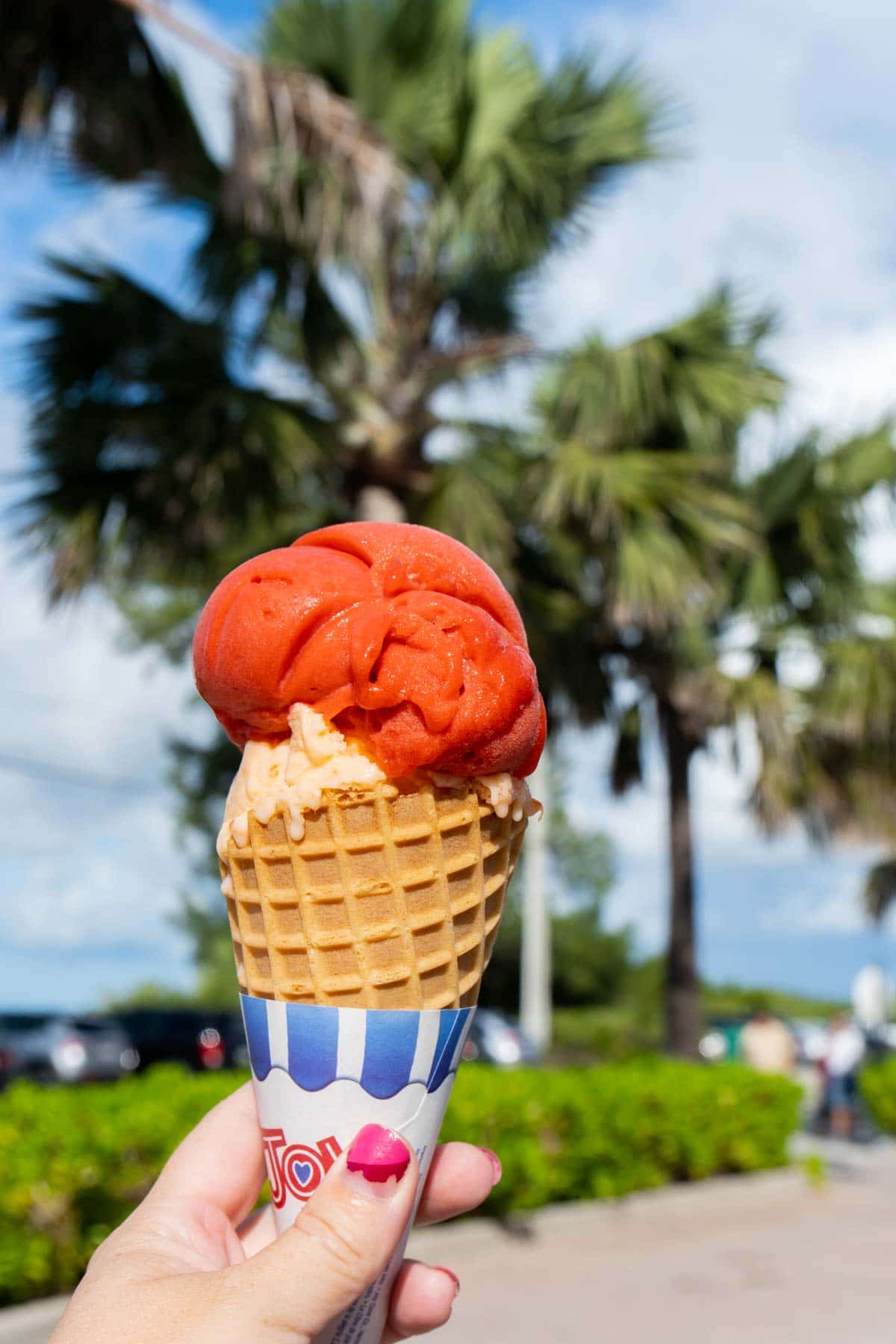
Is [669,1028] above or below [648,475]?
below

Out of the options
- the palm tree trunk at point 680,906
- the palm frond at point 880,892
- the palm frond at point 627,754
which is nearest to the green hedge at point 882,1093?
the palm tree trunk at point 680,906

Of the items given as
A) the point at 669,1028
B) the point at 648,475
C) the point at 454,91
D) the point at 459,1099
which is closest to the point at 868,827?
the point at 669,1028

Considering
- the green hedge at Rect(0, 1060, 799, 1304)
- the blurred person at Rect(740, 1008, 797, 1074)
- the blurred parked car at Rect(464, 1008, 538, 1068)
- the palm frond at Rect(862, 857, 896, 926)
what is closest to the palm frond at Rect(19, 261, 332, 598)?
the green hedge at Rect(0, 1060, 799, 1304)

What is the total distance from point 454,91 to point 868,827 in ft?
28.6

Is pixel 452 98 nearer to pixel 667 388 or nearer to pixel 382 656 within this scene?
pixel 667 388

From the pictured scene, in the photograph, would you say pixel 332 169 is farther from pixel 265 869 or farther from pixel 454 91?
pixel 265 869

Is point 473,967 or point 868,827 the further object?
point 868,827

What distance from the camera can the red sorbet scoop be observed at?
1.81 metres

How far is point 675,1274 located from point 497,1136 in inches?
54.4

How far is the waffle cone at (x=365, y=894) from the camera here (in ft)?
6.23

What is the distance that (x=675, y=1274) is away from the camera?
292 inches

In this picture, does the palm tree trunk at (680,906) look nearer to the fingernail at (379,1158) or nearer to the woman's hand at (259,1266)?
the woman's hand at (259,1266)

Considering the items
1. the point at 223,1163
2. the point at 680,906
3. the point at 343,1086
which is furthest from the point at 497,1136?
the point at 343,1086

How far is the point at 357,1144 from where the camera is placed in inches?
69.4
